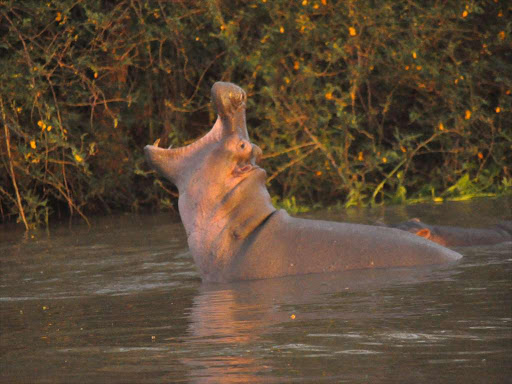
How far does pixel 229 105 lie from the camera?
5914mm

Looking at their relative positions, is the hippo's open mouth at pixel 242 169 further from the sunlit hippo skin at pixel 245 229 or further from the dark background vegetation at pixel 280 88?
the dark background vegetation at pixel 280 88

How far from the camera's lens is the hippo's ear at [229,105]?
5.88 metres

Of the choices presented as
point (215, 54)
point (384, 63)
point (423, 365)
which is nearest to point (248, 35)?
point (215, 54)

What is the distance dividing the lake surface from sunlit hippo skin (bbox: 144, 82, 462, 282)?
0.14m

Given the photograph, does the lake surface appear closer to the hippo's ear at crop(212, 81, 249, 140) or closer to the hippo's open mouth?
the hippo's open mouth

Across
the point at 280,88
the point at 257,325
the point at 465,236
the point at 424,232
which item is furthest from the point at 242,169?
the point at 280,88

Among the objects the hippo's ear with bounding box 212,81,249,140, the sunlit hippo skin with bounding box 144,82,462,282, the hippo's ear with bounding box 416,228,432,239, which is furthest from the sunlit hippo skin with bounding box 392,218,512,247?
the hippo's ear with bounding box 212,81,249,140

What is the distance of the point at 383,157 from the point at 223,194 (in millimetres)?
5143

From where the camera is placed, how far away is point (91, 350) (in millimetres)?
3955

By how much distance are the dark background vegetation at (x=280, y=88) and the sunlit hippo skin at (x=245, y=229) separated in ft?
14.3

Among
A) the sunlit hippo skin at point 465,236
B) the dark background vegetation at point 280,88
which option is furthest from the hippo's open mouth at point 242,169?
the dark background vegetation at point 280,88

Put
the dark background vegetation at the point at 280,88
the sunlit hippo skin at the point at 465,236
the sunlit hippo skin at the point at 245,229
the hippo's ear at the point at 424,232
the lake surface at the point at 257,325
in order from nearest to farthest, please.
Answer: the lake surface at the point at 257,325 → the sunlit hippo skin at the point at 245,229 → the hippo's ear at the point at 424,232 → the sunlit hippo skin at the point at 465,236 → the dark background vegetation at the point at 280,88

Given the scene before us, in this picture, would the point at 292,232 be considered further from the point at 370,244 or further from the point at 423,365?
the point at 423,365

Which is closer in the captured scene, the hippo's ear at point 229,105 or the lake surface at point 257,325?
the lake surface at point 257,325
